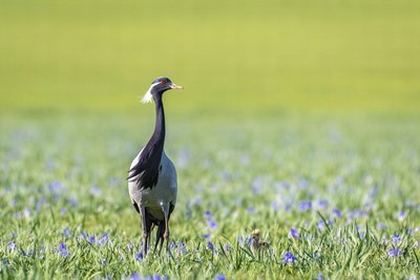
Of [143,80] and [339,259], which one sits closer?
[339,259]

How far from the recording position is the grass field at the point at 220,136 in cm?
532

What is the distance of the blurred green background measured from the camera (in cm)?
4634

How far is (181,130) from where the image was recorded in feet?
86.3

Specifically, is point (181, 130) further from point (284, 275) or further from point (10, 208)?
point (284, 275)

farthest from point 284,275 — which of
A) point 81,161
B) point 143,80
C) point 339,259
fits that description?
point 143,80

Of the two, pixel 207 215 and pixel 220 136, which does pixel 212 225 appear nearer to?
pixel 207 215

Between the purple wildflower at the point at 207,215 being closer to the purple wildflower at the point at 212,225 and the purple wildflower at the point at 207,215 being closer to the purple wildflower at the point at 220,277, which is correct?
the purple wildflower at the point at 212,225

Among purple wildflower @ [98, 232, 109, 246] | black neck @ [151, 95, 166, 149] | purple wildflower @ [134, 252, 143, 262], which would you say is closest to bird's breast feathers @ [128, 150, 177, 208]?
black neck @ [151, 95, 166, 149]

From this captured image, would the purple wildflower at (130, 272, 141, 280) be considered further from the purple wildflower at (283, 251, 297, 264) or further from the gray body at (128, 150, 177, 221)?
the purple wildflower at (283, 251, 297, 264)

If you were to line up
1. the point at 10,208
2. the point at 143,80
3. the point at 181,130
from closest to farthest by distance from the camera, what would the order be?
1. the point at 10,208
2. the point at 181,130
3. the point at 143,80

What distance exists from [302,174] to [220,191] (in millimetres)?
2441

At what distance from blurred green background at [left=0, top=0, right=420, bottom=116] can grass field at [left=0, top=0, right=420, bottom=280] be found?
21cm

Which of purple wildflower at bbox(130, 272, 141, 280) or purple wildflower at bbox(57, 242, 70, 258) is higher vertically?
purple wildflower at bbox(130, 272, 141, 280)

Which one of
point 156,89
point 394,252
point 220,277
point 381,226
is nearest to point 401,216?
point 381,226
